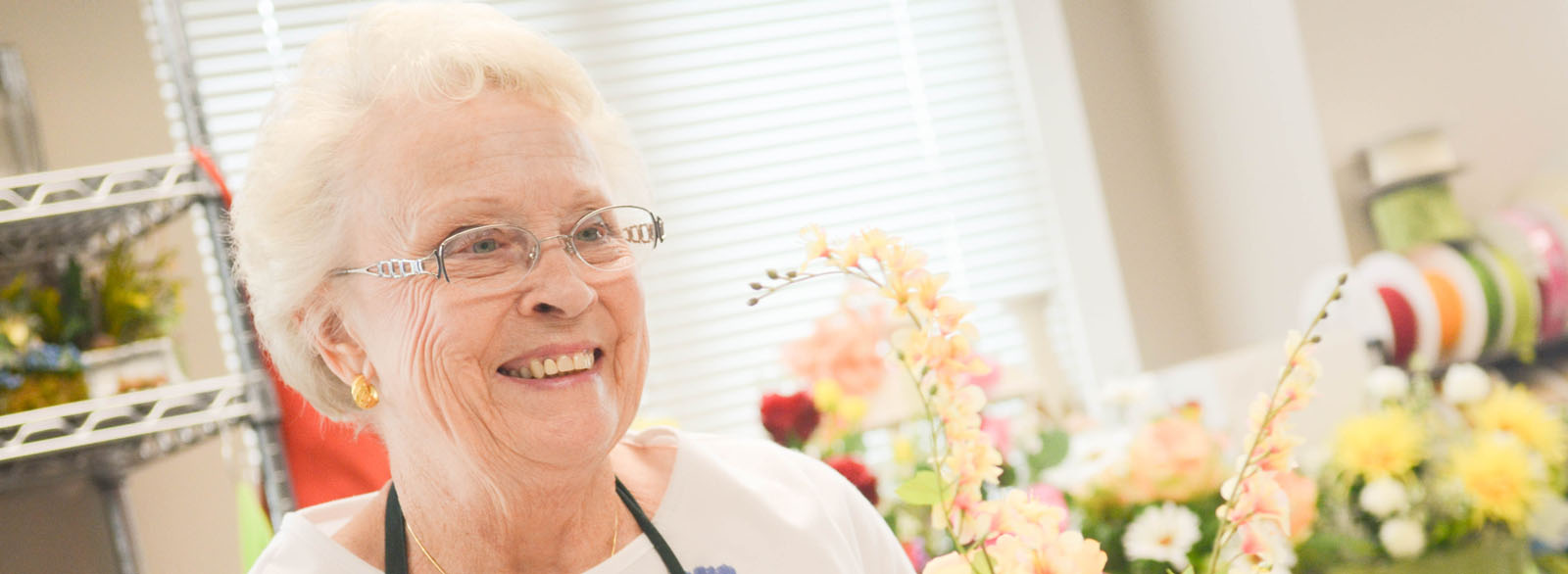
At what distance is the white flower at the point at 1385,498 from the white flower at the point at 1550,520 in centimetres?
18

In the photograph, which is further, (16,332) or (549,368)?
(16,332)

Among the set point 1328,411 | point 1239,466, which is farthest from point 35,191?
point 1328,411

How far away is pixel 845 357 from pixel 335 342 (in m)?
0.78

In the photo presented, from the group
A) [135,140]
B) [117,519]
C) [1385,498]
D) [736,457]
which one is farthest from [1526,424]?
[135,140]

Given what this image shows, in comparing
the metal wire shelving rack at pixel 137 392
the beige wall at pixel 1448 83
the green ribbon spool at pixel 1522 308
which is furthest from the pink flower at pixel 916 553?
the beige wall at pixel 1448 83

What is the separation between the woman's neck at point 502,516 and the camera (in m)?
1.09

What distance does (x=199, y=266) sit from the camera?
265 cm

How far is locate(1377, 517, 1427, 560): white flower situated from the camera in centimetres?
134

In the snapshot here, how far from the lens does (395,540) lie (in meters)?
1.15

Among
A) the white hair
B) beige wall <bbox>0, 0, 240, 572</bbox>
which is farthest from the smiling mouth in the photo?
beige wall <bbox>0, 0, 240, 572</bbox>

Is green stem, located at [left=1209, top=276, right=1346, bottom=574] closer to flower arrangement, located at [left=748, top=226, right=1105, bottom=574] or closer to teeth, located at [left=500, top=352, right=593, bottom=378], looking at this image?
flower arrangement, located at [left=748, top=226, right=1105, bottom=574]

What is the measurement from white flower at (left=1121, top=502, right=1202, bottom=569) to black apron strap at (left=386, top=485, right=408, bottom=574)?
77 centimetres

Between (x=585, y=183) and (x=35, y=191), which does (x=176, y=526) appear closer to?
(x=35, y=191)

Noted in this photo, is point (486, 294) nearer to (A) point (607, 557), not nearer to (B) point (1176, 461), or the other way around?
(A) point (607, 557)
